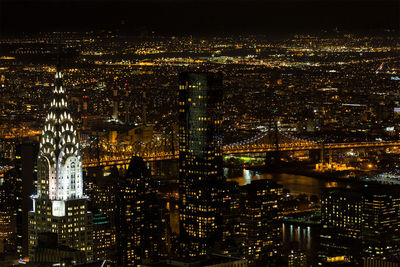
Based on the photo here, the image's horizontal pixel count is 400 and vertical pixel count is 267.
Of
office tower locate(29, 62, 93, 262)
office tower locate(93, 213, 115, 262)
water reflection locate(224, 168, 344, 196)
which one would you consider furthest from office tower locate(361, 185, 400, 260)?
office tower locate(29, 62, 93, 262)

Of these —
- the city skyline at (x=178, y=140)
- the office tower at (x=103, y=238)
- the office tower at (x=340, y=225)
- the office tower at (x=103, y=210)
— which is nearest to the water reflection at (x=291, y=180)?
the city skyline at (x=178, y=140)

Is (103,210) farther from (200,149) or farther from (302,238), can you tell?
(302,238)

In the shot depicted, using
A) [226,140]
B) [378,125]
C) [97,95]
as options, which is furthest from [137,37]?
[378,125]

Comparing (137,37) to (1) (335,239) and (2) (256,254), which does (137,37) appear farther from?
(1) (335,239)

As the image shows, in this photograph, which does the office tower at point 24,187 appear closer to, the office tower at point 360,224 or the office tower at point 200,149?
the office tower at point 200,149

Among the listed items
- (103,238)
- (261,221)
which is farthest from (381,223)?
(103,238)

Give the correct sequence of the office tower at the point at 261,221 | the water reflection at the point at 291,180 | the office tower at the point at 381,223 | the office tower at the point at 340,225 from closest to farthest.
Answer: the office tower at the point at 261,221 < the office tower at the point at 340,225 < the office tower at the point at 381,223 < the water reflection at the point at 291,180
